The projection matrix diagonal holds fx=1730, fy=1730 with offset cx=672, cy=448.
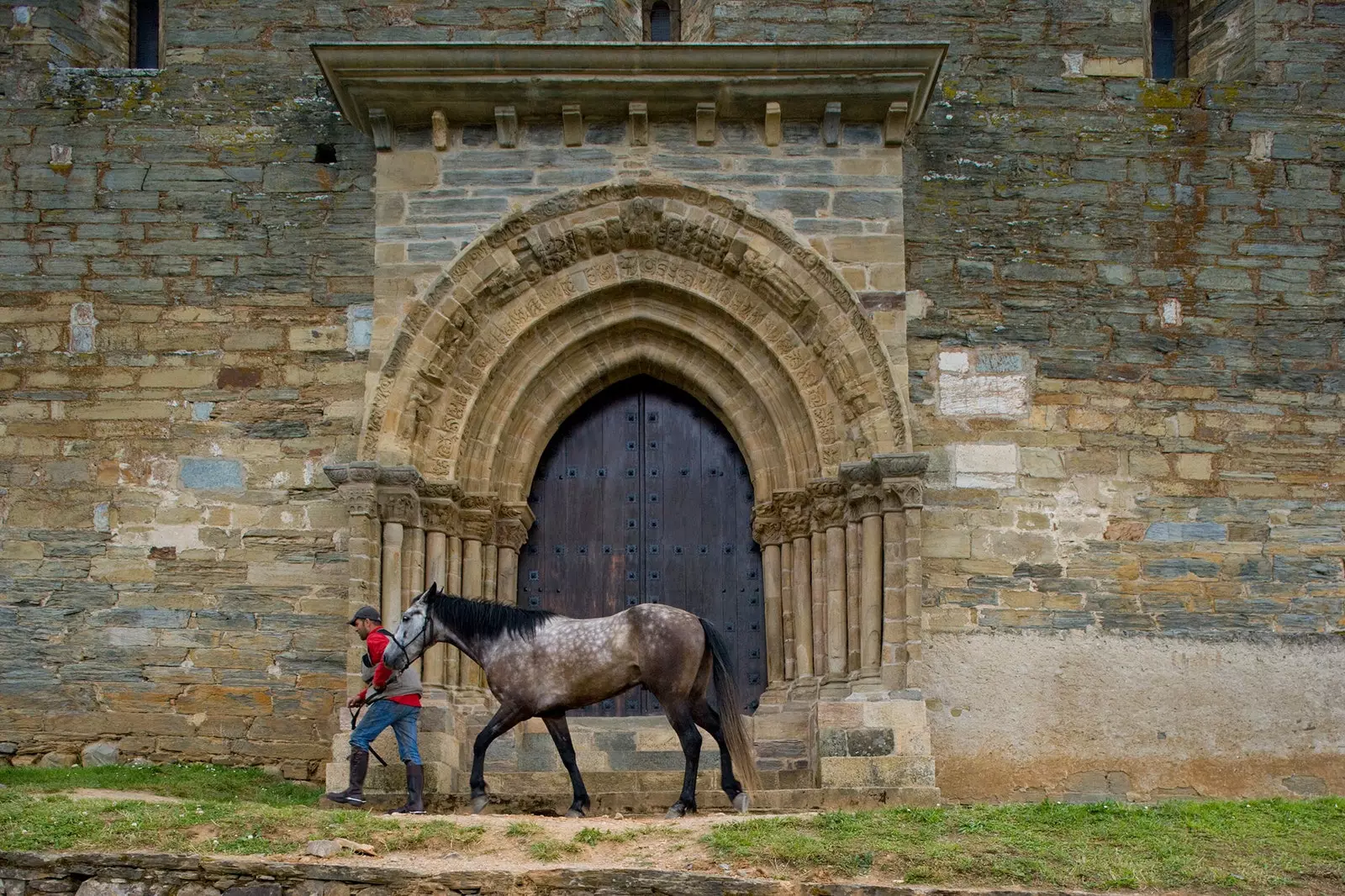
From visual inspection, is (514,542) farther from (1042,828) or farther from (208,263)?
(1042,828)

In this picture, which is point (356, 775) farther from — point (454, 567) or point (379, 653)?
point (454, 567)

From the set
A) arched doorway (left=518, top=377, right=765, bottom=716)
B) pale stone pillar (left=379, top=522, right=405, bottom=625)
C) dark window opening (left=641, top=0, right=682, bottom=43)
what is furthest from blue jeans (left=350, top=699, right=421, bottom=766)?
dark window opening (left=641, top=0, right=682, bottom=43)

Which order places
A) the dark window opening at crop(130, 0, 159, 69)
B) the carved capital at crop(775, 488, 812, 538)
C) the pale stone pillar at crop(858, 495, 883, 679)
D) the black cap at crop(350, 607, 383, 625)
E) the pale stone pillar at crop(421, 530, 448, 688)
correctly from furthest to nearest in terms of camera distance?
1. the dark window opening at crop(130, 0, 159, 69)
2. the carved capital at crop(775, 488, 812, 538)
3. the pale stone pillar at crop(421, 530, 448, 688)
4. the pale stone pillar at crop(858, 495, 883, 679)
5. the black cap at crop(350, 607, 383, 625)

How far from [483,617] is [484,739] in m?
0.75

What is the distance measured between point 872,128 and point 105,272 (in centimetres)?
575

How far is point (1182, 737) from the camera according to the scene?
12102mm

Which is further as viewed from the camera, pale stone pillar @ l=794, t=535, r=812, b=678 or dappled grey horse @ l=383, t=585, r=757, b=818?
pale stone pillar @ l=794, t=535, r=812, b=678

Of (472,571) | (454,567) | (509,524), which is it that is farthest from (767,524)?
(454,567)

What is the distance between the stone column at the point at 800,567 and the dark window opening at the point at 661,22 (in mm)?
3943

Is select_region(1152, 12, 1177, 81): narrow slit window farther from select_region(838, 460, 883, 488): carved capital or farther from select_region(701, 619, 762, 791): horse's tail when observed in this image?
select_region(701, 619, 762, 791): horse's tail

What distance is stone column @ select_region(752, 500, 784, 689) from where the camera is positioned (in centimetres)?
1254

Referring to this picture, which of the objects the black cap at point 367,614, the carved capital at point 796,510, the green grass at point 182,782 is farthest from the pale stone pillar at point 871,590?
the green grass at point 182,782

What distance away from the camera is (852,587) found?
1206 centimetres

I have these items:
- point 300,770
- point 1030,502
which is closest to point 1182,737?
point 1030,502
